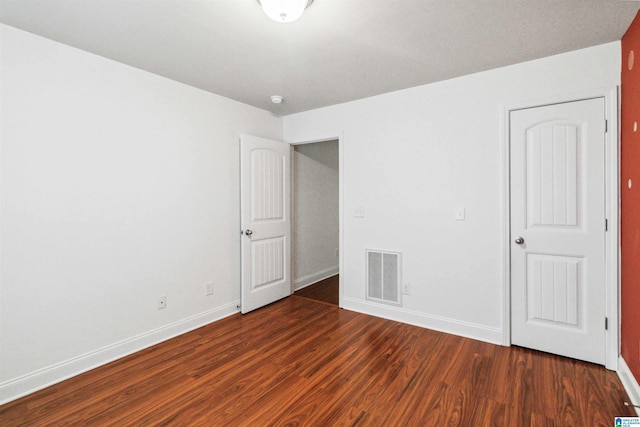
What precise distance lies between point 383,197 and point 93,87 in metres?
2.69

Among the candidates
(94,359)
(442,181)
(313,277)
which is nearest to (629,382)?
(442,181)

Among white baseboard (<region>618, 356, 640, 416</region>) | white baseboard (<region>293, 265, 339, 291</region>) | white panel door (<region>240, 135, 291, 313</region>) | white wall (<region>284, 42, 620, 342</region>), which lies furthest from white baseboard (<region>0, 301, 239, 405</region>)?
white baseboard (<region>618, 356, 640, 416</region>)

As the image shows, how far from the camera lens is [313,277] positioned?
462 cm

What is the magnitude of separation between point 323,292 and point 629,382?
2.93 metres

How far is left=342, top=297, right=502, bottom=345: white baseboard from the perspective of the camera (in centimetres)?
269

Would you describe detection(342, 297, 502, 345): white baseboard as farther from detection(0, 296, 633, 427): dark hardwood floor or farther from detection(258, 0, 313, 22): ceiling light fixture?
detection(258, 0, 313, 22): ceiling light fixture

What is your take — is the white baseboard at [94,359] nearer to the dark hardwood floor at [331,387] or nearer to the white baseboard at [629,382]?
the dark hardwood floor at [331,387]

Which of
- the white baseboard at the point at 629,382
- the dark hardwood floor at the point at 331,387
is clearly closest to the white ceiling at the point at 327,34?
the white baseboard at the point at 629,382

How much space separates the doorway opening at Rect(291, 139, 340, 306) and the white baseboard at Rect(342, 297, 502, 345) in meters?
0.46

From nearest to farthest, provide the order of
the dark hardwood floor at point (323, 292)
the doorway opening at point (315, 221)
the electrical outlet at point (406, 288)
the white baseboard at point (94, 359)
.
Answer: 1. the white baseboard at point (94, 359)
2. the electrical outlet at point (406, 288)
3. the dark hardwood floor at point (323, 292)
4. the doorway opening at point (315, 221)

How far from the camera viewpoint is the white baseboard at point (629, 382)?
1.81 meters

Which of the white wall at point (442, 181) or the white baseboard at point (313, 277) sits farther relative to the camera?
the white baseboard at point (313, 277)

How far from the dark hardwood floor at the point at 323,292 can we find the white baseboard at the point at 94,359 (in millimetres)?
1229

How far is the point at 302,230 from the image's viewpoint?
4.42m
